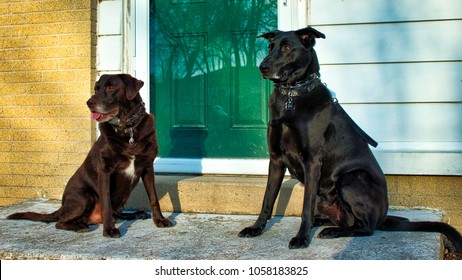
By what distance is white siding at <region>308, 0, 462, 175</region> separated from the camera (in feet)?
14.1

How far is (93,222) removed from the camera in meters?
3.89

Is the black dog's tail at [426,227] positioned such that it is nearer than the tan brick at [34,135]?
Yes

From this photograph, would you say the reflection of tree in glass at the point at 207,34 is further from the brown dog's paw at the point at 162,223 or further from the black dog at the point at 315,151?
the brown dog's paw at the point at 162,223

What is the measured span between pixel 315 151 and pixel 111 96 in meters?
1.42

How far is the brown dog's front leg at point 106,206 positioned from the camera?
11.6 feet

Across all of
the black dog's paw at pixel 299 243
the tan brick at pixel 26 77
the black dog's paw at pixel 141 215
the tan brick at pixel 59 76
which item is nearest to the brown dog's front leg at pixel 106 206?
the black dog's paw at pixel 141 215

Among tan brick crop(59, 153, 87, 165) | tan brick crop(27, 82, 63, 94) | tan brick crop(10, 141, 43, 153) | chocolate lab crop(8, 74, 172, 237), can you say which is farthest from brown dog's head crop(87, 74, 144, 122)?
tan brick crop(10, 141, 43, 153)

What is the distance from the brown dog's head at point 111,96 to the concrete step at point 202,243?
0.83 metres

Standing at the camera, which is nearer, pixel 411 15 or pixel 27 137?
pixel 411 15

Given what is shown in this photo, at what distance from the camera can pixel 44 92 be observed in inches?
199

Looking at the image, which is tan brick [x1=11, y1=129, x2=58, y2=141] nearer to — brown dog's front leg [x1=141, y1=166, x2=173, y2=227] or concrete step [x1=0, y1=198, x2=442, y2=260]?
concrete step [x1=0, y1=198, x2=442, y2=260]

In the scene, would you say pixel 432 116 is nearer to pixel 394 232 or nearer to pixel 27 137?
pixel 394 232
